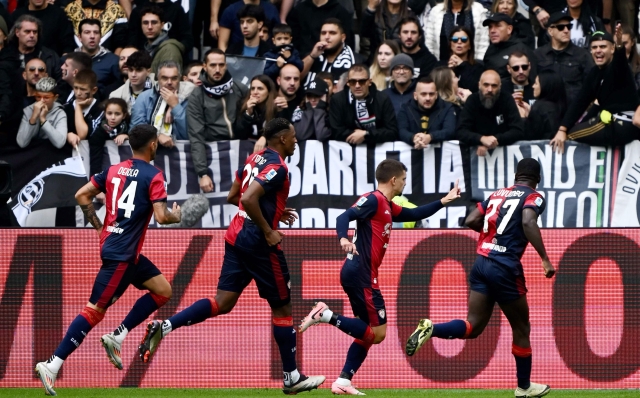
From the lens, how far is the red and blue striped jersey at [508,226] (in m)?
10.1

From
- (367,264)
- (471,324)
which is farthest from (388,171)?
(471,324)

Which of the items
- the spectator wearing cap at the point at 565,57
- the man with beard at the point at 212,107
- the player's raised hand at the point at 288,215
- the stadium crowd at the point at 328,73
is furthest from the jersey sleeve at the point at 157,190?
the spectator wearing cap at the point at 565,57

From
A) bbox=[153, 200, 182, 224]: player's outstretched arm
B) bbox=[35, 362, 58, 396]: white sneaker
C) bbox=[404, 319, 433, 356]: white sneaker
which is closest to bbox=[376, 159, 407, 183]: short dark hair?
bbox=[404, 319, 433, 356]: white sneaker

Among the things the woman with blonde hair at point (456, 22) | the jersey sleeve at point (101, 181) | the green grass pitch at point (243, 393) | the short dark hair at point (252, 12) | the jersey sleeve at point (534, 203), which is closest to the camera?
the jersey sleeve at point (534, 203)

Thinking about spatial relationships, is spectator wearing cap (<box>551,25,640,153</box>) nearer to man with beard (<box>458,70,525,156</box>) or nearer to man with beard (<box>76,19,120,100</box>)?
man with beard (<box>458,70,525,156</box>)

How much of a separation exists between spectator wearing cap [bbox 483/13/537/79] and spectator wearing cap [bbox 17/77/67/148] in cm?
578

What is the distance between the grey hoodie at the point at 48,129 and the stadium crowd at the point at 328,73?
0.02m

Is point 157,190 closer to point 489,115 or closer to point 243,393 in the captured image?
point 243,393

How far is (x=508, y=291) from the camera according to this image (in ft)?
33.2

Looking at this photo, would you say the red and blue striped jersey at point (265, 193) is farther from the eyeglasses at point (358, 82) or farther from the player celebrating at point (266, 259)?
the eyeglasses at point (358, 82)

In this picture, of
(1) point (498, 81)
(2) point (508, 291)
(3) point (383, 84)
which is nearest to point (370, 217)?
(2) point (508, 291)

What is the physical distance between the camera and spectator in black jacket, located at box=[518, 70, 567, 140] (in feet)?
46.0

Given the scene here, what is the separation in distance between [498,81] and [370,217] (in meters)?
4.25

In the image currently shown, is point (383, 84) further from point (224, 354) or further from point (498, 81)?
point (224, 354)
